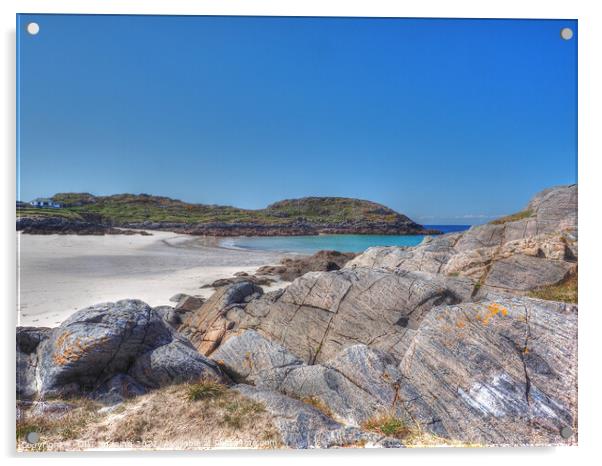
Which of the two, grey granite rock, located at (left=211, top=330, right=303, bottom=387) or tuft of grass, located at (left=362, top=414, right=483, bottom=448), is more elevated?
grey granite rock, located at (left=211, top=330, right=303, bottom=387)

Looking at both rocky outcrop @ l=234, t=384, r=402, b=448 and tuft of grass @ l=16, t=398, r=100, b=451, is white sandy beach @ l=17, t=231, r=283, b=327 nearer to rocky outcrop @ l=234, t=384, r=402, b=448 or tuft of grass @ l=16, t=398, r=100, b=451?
tuft of grass @ l=16, t=398, r=100, b=451

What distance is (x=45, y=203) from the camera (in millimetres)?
6141

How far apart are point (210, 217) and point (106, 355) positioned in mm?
3434

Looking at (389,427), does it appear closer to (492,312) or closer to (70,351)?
(492,312)

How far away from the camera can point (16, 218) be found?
218 inches

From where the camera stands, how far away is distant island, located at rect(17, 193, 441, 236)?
643cm

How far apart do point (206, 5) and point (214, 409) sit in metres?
6.68

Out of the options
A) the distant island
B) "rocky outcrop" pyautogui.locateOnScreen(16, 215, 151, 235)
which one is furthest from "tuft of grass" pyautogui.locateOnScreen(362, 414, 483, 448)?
"rocky outcrop" pyautogui.locateOnScreen(16, 215, 151, 235)

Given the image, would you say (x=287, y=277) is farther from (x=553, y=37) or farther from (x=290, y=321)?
(x=553, y=37)

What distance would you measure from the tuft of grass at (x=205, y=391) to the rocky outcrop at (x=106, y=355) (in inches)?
11.1

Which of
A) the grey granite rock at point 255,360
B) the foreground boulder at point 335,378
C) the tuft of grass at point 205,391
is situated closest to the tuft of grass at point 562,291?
the foreground boulder at point 335,378

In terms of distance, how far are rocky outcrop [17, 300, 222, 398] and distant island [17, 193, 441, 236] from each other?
1906 millimetres

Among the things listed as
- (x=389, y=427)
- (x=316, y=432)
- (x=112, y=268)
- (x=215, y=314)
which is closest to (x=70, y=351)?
(x=112, y=268)

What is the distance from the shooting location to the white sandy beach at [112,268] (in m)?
5.93
